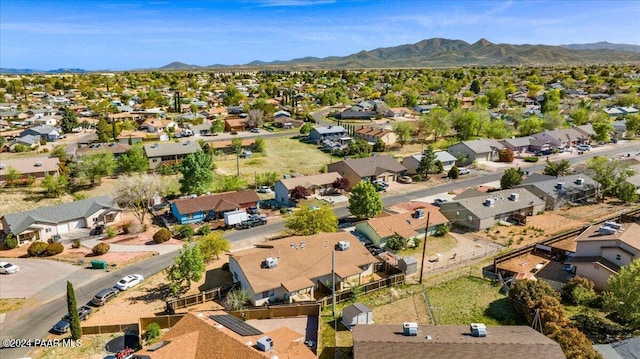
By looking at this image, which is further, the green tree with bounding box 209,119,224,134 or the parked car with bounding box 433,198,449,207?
the green tree with bounding box 209,119,224,134

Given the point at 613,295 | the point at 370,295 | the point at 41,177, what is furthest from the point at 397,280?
the point at 41,177

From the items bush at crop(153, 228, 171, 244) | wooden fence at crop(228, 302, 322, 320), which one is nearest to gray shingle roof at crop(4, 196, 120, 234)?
bush at crop(153, 228, 171, 244)

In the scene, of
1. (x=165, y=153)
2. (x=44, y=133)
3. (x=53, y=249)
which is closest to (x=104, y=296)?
(x=53, y=249)

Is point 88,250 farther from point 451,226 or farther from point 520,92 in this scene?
point 520,92

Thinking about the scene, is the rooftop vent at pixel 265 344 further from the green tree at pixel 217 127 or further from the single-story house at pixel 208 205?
the green tree at pixel 217 127

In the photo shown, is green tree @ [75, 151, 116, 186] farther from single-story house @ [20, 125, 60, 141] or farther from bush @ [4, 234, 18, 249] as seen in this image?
single-story house @ [20, 125, 60, 141]

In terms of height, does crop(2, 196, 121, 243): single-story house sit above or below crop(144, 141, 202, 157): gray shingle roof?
below
